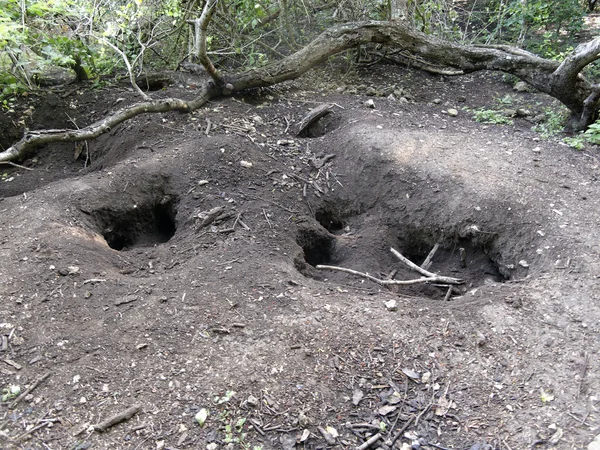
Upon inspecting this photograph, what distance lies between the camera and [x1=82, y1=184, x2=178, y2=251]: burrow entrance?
4.16 metres

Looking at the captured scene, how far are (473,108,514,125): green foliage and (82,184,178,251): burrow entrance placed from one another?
3.53 meters

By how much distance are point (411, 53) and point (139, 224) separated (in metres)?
4.50

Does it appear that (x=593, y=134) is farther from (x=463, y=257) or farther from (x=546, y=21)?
(x=546, y=21)

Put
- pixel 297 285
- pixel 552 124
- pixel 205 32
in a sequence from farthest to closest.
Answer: pixel 552 124 < pixel 205 32 < pixel 297 285

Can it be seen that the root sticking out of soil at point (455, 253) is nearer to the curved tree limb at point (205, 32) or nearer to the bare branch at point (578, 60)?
the bare branch at point (578, 60)

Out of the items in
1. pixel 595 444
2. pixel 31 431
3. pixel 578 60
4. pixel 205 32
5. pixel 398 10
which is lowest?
pixel 31 431

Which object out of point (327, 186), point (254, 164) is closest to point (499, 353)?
point (327, 186)

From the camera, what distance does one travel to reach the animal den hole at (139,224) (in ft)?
13.7

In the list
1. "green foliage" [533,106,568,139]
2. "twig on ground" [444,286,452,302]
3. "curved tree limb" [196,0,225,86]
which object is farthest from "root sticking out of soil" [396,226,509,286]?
"curved tree limb" [196,0,225,86]

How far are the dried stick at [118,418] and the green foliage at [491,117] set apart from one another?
4.66 meters

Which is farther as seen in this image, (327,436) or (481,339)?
(481,339)

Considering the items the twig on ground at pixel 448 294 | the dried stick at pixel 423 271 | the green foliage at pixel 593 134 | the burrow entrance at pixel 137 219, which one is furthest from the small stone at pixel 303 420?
the green foliage at pixel 593 134

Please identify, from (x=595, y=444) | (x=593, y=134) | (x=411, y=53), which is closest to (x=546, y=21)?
(x=411, y=53)

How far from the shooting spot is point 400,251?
4188 mm
